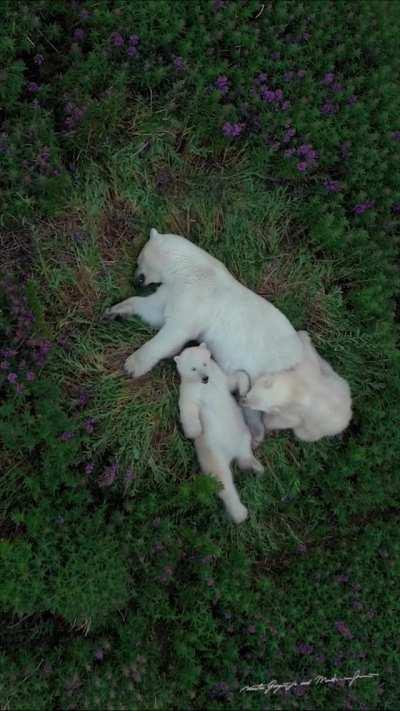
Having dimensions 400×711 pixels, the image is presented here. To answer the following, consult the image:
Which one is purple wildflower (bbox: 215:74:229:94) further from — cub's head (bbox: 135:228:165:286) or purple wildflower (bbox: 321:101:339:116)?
cub's head (bbox: 135:228:165:286)

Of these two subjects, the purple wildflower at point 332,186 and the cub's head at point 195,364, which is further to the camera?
the purple wildflower at point 332,186

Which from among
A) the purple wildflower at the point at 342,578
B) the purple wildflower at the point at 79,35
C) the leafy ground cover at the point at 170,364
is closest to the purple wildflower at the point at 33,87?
the leafy ground cover at the point at 170,364

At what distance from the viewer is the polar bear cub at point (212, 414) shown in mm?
4431

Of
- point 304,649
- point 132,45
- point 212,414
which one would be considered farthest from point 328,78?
point 304,649

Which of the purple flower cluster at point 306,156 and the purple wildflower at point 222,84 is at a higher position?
the purple wildflower at point 222,84

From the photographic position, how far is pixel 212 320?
4.68 meters

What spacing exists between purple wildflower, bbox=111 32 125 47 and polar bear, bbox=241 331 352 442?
267cm

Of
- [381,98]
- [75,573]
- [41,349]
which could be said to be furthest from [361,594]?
[381,98]

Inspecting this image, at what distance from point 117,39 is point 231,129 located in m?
1.07

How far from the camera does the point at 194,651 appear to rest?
442 cm

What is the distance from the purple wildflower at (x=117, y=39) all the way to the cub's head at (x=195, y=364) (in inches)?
94.1

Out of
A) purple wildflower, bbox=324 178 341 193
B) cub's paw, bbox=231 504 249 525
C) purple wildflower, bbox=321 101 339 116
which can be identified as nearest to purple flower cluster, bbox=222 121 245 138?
purple wildflower, bbox=321 101 339 116

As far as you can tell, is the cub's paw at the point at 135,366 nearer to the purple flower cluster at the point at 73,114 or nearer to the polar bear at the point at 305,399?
the polar bear at the point at 305,399

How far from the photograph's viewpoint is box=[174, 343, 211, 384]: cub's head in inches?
173
